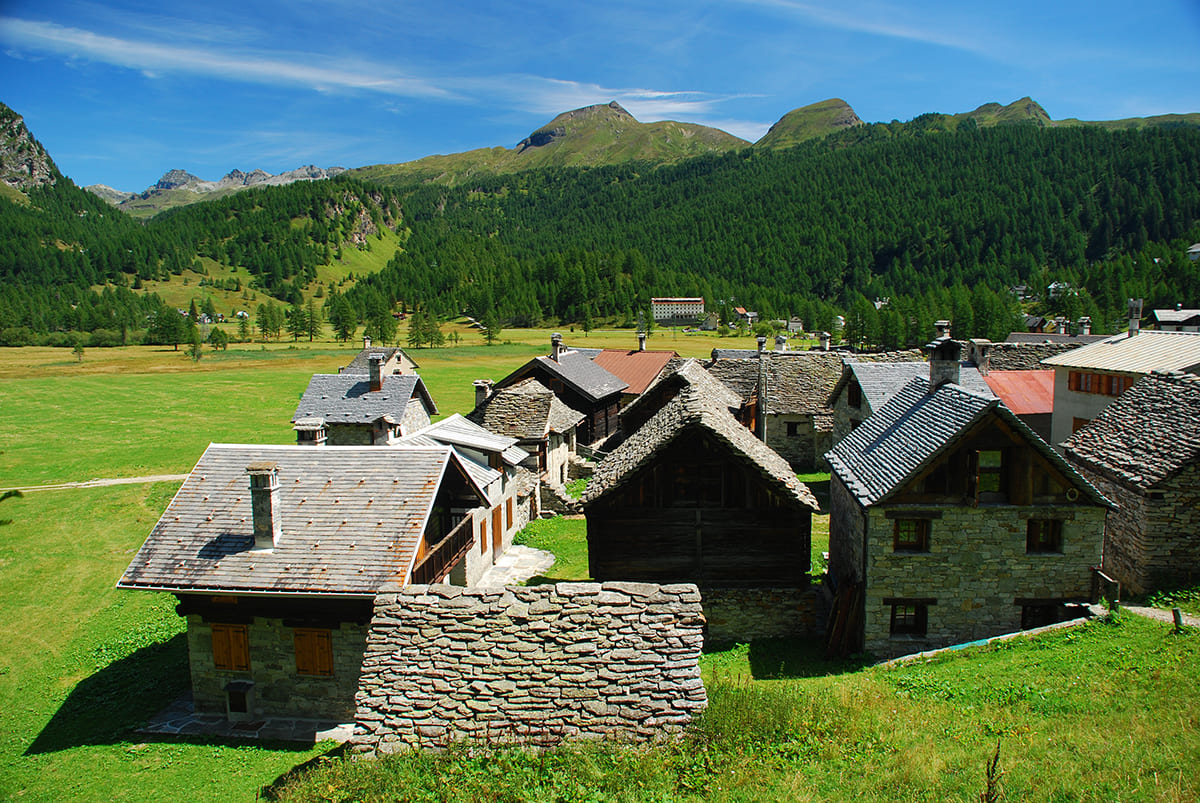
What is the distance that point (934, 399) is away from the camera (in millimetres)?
19688

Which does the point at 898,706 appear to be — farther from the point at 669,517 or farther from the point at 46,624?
the point at 46,624

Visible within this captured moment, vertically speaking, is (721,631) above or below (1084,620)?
below

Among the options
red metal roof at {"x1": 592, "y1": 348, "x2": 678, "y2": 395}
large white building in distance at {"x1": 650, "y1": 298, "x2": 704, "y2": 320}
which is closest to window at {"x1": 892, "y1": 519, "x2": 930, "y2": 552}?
red metal roof at {"x1": 592, "y1": 348, "x2": 678, "y2": 395}

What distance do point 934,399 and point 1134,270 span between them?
170 metres

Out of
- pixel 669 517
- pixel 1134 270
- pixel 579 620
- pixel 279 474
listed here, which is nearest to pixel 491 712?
pixel 579 620

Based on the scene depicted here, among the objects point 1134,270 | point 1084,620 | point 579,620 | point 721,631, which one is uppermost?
point 1134,270

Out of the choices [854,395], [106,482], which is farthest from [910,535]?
[106,482]

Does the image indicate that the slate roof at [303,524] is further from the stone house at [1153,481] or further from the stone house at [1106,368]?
the stone house at [1106,368]

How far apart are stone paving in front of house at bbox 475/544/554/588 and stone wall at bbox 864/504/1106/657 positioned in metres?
13.3

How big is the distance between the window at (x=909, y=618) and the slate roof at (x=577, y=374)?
29521 millimetres

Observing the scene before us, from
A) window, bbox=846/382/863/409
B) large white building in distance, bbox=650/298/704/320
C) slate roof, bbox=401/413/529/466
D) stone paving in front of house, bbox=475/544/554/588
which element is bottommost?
stone paving in front of house, bbox=475/544/554/588

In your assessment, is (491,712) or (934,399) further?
A: (934,399)

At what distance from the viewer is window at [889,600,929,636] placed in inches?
699

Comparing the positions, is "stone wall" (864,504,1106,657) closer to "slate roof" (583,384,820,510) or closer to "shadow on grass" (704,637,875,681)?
"shadow on grass" (704,637,875,681)
